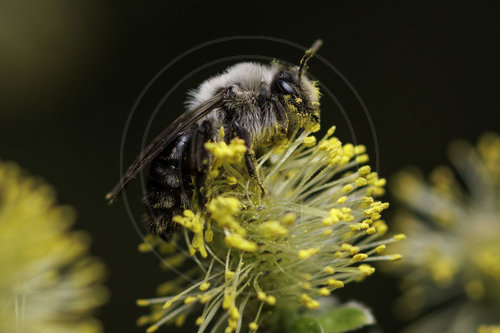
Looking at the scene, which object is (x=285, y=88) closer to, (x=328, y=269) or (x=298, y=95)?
(x=298, y=95)

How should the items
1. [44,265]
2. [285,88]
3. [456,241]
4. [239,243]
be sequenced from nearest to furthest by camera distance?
[239,243] < [285,88] < [44,265] < [456,241]

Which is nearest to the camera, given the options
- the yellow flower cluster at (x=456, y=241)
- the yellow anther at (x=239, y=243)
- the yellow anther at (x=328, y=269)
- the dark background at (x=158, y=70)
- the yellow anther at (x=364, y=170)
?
the yellow anther at (x=239, y=243)

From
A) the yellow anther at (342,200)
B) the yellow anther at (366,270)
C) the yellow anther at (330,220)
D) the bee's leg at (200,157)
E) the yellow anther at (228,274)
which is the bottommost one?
the yellow anther at (366,270)

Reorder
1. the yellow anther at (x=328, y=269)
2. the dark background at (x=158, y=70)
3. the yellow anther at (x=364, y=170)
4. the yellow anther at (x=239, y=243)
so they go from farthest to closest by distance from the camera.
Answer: the dark background at (x=158, y=70) → the yellow anther at (x=364, y=170) → the yellow anther at (x=328, y=269) → the yellow anther at (x=239, y=243)

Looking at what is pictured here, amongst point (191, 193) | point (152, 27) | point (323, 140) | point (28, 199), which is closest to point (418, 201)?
point (323, 140)

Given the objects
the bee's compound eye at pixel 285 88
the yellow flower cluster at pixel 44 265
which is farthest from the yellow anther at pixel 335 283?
the yellow flower cluster at pixel 44 265

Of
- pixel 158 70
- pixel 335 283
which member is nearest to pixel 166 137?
pixel 335 283

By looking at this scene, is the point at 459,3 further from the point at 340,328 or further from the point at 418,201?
the point at 340,328

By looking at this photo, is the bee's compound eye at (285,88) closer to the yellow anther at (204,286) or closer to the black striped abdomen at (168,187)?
the black striped abdomen at (168,187)
